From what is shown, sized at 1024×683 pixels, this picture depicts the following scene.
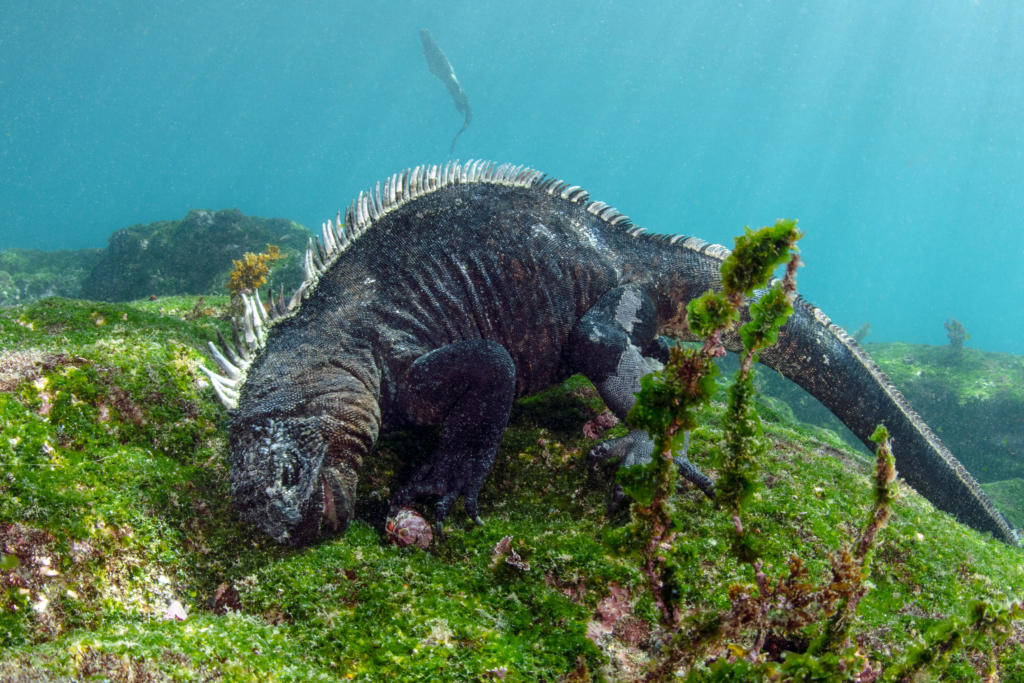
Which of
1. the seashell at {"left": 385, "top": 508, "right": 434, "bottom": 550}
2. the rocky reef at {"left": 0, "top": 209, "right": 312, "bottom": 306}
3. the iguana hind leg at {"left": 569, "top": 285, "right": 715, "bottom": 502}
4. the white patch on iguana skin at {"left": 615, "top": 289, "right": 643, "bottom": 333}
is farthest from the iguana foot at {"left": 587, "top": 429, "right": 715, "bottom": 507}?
the rocky reef at {"left": 0, "top": 209, "right": 312, "bottom": 306}

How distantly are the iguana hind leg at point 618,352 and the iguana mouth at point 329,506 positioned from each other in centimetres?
154

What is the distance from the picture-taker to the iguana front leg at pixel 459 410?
8.95ft

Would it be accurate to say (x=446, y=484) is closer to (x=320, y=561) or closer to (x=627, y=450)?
(x=320, y=561)

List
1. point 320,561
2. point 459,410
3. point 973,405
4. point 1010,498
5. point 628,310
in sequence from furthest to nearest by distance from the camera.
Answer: point 973,405
point 1010,498
point 628,310
point 459,410
point 320,561

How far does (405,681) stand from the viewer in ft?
5.00

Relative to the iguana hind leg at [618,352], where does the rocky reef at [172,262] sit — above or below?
above

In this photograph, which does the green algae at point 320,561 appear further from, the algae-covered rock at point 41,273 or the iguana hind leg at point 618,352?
the algae-covered rock at point 41,273

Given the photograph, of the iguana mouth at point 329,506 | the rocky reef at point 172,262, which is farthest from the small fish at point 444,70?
the iguana mouth at point 329,506

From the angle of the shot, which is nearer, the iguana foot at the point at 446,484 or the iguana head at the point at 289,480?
the iguana head at the point at 289,480

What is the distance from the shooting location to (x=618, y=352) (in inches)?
135

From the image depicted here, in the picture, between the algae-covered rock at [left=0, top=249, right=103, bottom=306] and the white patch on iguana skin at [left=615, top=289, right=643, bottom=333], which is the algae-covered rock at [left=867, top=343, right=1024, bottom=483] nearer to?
the white patch on iguana skin at [left=615, top=289, right=643, bottom=333]

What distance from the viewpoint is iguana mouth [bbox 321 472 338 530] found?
7.60 feet

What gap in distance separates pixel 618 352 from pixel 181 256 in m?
13.3

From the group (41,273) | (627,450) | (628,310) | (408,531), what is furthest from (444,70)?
(408,531)
